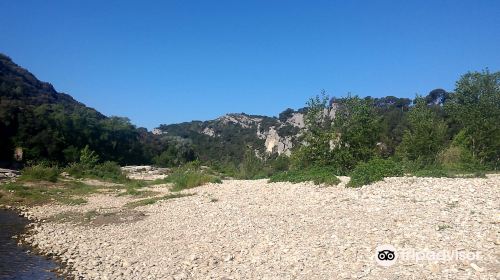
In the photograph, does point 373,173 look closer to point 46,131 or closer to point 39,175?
point 39,175

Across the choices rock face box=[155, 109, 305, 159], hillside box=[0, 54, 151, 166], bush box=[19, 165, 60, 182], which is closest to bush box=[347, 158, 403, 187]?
bush box=[19, 165, 60, 182]

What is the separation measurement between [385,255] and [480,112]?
4076 centimetres

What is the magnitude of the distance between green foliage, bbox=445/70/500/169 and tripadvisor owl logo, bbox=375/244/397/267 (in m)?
29.1

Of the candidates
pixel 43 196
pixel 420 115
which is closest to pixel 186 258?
pixel 43 196

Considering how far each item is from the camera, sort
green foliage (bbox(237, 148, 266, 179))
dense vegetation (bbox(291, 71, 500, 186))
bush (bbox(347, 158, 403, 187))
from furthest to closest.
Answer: green foliage (bbox(237, 148, 266, 179)) < dense vegetation (bbox(291, 71, 500, 186)) < bush (bbox(347, 158, 403, 187))

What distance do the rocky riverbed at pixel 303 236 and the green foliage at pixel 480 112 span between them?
76.8 ft

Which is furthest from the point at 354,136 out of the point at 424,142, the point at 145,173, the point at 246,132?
the point at 246,132

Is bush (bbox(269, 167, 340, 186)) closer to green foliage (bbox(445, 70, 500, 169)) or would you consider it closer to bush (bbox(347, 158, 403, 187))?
bush (bbox(347, 158, 403, 187))

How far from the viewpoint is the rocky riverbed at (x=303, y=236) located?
9.16 meters

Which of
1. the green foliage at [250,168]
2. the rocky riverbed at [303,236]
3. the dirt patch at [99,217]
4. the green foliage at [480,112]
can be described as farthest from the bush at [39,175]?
the green foliage at [480,112]

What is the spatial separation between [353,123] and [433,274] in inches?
1027

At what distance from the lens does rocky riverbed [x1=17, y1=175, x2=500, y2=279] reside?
360 inches

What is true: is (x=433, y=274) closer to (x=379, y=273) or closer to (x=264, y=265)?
(x=379, y=273)

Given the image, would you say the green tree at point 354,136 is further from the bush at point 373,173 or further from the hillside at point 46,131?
the hillside at point 46,131
